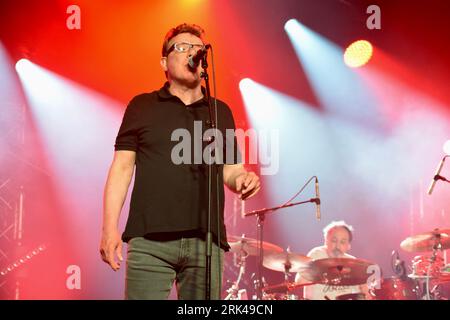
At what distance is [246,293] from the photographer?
7273 millimetres

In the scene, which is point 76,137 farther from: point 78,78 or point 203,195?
point 203,195

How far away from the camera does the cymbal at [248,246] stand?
6328mm

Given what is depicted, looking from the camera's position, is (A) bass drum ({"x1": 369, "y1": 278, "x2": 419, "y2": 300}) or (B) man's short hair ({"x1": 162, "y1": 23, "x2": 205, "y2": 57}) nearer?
(B) man's short hair ({"x1": 162, "y1": 23, "x2": 205, "y2": 57})

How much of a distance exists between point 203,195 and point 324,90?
20.0ft

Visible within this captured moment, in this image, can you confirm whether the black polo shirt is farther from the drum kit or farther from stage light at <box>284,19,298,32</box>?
stage light at <box>284,19,298,32</box>

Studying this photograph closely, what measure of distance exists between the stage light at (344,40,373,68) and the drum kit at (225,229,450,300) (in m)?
2.90

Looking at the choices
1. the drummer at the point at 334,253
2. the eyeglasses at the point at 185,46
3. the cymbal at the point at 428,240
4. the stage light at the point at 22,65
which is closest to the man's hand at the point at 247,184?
the eyeglasses at the point at 185,46

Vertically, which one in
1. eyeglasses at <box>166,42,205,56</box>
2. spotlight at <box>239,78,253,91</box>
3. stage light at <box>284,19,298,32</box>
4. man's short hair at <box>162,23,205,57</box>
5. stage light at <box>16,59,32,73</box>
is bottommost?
eyeglasses at <box>166,42,205,56</box>

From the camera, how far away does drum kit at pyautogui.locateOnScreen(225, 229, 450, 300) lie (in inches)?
243

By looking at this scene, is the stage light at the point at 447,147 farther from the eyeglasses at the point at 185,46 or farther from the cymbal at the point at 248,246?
the eyeglasses at the point at 185,46

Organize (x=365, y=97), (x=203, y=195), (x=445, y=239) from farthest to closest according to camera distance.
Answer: (x=365, y=97)
(x=445, y=239)
(x=203, y=195)

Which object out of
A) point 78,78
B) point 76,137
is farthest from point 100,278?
point 78,78

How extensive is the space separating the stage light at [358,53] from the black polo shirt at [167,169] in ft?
18.4

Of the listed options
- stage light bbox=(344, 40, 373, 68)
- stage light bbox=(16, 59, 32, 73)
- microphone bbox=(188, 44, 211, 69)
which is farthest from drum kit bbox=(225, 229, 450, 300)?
stage light bbox=(16, 59, 32, 73)
